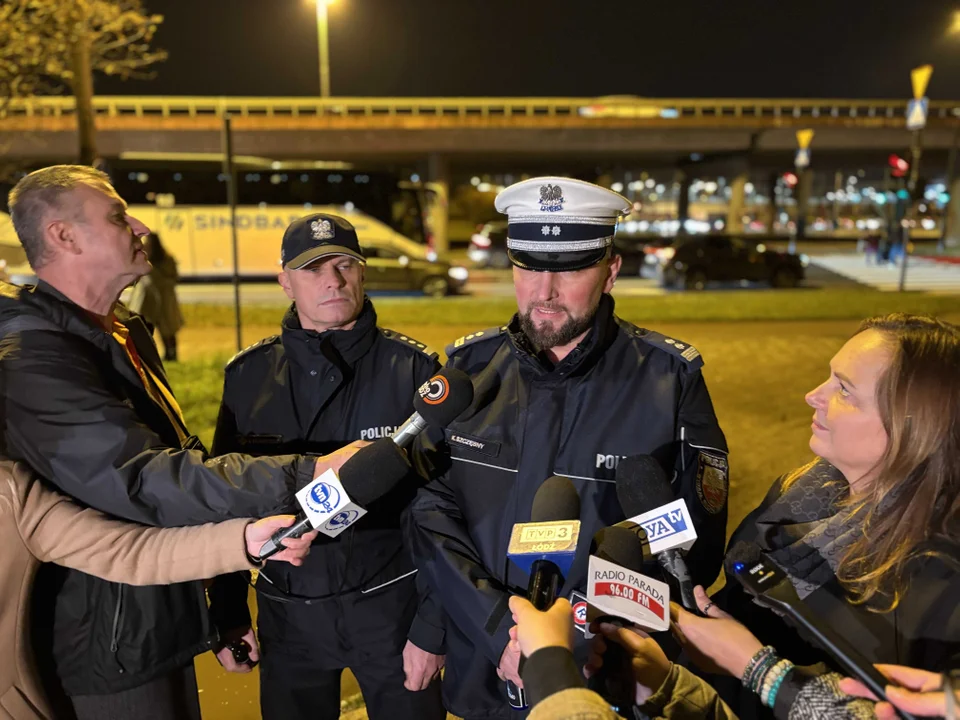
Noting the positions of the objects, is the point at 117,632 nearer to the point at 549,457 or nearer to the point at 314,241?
the point at 549,457

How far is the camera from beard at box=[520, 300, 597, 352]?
2.02 m

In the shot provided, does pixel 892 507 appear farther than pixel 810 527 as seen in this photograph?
No

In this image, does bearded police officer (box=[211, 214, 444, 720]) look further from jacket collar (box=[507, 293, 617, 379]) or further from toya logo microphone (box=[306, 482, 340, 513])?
toya logo microphone (box=[306, 482, 340, 513])

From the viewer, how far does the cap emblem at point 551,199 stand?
6.65 feet

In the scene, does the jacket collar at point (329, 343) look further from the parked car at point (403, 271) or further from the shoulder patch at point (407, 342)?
the parked car at point (403, 271)

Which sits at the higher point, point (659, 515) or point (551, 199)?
point (551, 199)

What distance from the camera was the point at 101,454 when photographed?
5.72 ft

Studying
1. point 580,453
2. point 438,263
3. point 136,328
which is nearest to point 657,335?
point 580,453

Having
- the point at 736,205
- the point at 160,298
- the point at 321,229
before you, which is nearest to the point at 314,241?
the point at 321,229

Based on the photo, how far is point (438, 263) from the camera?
1675 cm

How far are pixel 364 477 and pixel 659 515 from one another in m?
0.65

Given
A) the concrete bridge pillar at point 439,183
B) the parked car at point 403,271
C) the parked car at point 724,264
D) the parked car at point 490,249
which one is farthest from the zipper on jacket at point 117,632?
the concrete bridge pillar at point 439,183

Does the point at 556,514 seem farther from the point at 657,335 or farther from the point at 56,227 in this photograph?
the point at 56,227

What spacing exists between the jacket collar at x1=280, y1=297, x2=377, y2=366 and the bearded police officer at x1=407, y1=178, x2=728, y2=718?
553 millimetres
